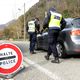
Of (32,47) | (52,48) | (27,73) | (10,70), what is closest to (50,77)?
(27,73)

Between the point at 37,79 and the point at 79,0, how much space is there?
112 feet

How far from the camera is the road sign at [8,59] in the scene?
5.52 meters

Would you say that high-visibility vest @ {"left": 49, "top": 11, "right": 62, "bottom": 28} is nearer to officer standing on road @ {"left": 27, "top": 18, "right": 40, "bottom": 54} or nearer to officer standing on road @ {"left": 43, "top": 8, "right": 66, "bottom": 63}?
officer standing on road @ {"left": 43, "top": 8, "right": 66, "bottom": 63}

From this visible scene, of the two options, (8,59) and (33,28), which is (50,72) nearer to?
(8,59)

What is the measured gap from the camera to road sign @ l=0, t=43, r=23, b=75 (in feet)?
18.1

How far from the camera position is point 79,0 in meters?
39.7

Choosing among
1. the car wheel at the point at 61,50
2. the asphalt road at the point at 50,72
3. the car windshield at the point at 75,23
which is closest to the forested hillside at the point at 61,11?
the car wheel at the point at 61,50

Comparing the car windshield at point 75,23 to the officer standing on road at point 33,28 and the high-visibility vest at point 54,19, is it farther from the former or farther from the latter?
the officer standing on road at point 33,28

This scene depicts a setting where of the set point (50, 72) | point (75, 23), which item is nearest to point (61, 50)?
point (75, 23)

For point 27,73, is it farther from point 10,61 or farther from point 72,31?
point 72,31

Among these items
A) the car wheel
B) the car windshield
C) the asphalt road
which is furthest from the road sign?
the car wheel

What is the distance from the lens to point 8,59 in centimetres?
553

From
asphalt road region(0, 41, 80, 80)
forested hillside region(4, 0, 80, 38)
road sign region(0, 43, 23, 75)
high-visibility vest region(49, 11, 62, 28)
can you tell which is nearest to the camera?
road sign region(0, 43, 23, 75)

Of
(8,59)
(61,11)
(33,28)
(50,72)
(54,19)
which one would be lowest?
(50,72)
